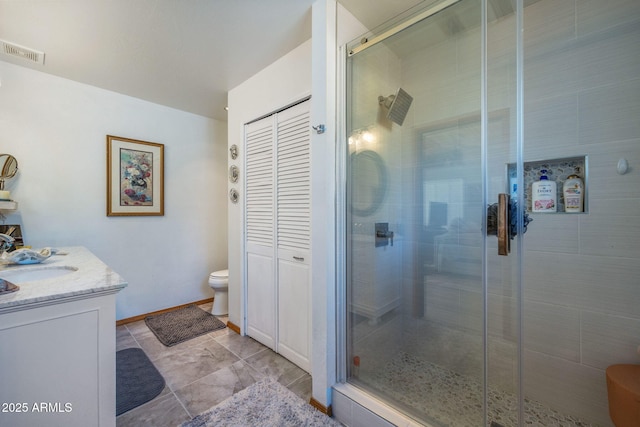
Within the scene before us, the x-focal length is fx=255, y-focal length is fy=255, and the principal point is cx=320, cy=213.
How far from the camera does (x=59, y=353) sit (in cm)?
107

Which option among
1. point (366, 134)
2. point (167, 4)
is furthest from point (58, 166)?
point (366, 134)

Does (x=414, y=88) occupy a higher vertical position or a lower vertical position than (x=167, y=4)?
lower

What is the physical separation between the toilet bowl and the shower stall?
0.11 metres

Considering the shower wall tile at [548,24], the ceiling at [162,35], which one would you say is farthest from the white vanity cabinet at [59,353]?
the shower wall tile at [548,24]

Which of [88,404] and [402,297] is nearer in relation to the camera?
[88,404]

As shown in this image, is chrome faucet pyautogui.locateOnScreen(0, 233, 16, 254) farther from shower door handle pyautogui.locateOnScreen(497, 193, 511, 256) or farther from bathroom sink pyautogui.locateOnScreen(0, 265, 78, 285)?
shower door handle pyautogui.locateOnScreen(497, 193, 511, 256)

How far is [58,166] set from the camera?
2.33 meters

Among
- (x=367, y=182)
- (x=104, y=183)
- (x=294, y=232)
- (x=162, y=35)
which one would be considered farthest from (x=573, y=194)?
(x=104, y=183)

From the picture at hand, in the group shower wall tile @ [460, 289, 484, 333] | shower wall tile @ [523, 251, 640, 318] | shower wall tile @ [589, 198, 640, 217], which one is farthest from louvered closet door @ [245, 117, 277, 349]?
shower wall tile @ [589, 198, 640, 217]

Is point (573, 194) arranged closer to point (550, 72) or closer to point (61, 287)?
point (550, 72)

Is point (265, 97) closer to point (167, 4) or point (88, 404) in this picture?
point (167, 4)

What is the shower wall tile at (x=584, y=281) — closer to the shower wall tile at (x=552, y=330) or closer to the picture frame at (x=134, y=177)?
the shower wall tile at (x=552, y=330)

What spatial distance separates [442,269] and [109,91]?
3.49m

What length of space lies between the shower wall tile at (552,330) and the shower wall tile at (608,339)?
4 cm
